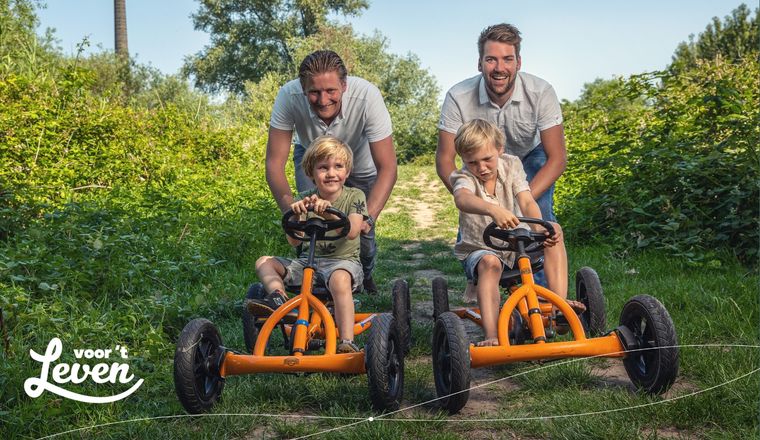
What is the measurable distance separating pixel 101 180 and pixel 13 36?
27.1 feet

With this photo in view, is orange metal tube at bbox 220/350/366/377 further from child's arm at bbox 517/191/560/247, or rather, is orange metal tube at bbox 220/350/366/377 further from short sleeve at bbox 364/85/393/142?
short sleeve at bbox 364/85/393/142

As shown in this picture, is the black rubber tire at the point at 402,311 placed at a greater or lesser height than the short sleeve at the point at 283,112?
lesser

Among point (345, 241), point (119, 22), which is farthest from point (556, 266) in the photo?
point (119, 22)

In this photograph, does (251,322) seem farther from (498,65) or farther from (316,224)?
(498,65)

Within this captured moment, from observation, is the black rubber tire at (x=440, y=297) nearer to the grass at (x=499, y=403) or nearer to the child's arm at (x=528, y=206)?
the grass at (x=499, y=403)

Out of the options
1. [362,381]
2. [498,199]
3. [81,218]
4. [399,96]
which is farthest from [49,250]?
[399,96]

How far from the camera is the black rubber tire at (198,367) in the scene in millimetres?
3074

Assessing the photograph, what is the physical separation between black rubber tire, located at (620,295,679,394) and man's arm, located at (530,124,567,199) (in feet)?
4.46

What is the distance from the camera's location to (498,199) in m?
4.11

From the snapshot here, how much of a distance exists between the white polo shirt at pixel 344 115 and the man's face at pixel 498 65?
694 millimetres

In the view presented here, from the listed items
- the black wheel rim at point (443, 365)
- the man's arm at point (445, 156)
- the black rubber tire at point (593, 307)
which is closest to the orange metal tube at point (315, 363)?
the black wheel rim at point (443, 365)

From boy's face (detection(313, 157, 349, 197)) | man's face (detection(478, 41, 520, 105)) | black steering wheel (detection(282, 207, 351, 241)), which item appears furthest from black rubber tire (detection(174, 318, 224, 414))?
man's face (detection(478, 41, 520, 105))

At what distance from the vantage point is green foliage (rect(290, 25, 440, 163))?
34.5m

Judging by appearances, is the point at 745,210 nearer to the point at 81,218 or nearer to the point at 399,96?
the point at 81,218
